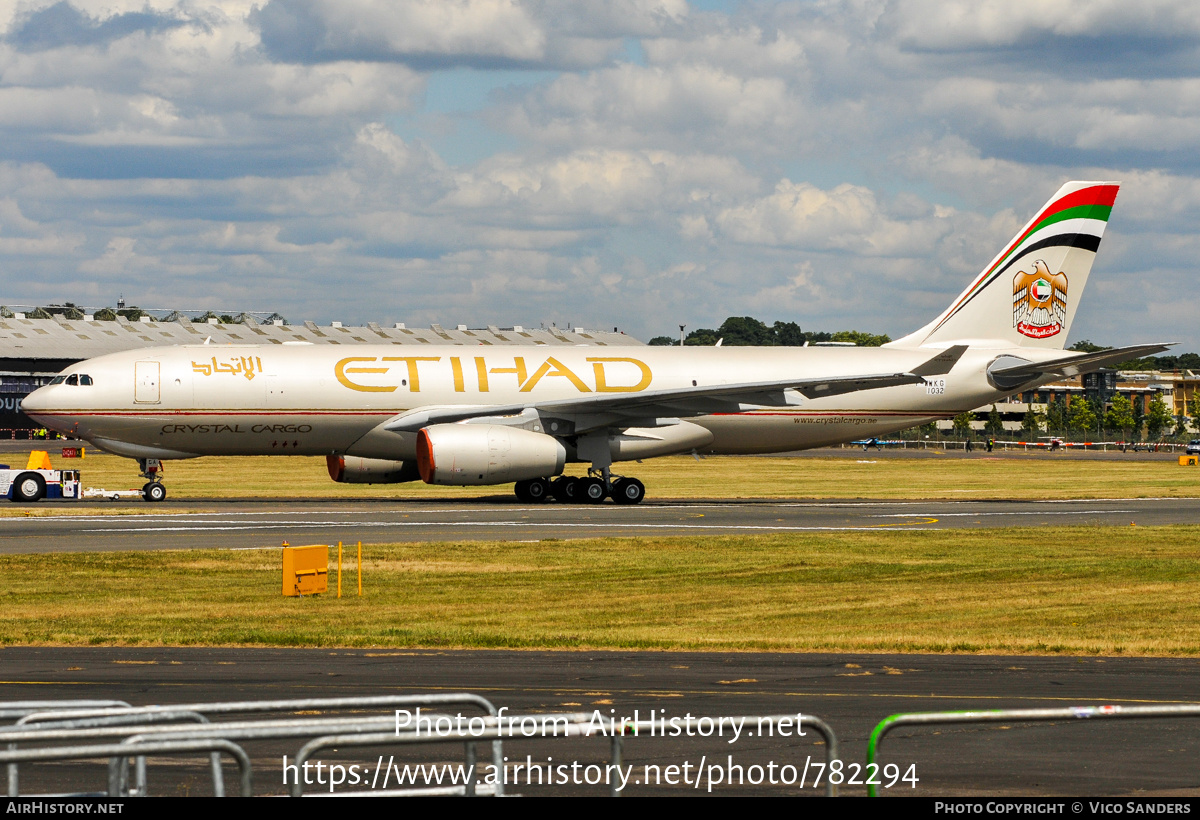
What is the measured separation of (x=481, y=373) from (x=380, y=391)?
3.54 metres

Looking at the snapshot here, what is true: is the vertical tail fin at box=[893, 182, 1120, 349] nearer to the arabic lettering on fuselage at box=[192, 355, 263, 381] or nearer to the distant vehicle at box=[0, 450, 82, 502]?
the arabic lettering on fuselage at box=[192, 355, 263, 381]

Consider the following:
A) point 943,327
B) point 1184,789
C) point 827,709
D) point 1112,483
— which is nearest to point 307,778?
point 827,709

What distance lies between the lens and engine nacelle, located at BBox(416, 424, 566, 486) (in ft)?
134

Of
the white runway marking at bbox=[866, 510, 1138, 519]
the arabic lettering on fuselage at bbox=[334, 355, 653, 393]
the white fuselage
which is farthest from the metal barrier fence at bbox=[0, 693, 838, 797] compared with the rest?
the arabic lettering on fuselage at bbox=[334, 355, 653, 393]

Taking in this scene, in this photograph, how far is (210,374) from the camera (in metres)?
43.0

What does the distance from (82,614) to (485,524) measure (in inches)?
646

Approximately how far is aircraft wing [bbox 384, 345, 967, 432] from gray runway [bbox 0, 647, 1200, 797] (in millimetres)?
25550

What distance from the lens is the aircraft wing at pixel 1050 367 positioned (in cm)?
4634

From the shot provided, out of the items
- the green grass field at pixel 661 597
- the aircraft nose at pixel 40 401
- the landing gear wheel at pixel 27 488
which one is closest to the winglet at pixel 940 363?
the green grass field at pixel 661 597

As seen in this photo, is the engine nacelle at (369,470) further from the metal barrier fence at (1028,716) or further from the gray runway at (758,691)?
the metal barrier fence at (1028,716)

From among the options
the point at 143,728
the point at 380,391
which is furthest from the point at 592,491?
the point at 143,728

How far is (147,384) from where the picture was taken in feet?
140

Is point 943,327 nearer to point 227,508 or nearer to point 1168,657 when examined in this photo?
point 227,508

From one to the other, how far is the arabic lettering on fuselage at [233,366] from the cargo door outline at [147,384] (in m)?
1.15
